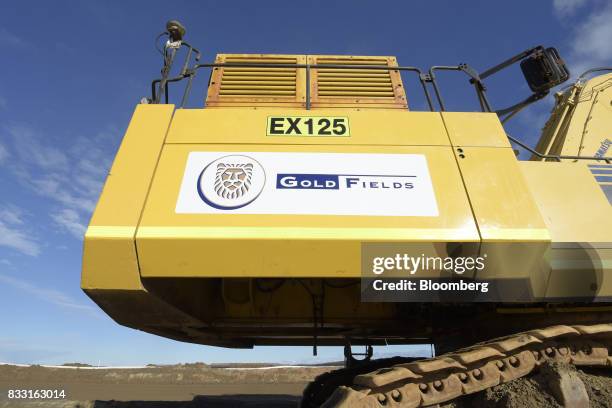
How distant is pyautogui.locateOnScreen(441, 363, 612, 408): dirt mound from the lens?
239cm

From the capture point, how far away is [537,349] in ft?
8.58

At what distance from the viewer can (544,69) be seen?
3.85 meters

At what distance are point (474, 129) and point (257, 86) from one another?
1.81m

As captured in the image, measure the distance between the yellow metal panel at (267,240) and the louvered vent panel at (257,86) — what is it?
4.50ft

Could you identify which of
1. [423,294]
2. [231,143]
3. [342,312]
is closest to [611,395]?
[423,294]

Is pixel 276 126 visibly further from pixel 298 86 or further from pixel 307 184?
pixel 298 86

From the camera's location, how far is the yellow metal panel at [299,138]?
9.50ft

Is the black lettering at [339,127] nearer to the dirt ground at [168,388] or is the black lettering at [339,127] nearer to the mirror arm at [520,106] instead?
the mirror arm at [520,106]

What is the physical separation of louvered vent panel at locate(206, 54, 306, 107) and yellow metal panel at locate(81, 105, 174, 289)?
736 millimetres

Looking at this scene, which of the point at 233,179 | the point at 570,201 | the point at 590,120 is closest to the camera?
the point at 233,179

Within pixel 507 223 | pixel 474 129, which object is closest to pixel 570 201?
pixel 507 223

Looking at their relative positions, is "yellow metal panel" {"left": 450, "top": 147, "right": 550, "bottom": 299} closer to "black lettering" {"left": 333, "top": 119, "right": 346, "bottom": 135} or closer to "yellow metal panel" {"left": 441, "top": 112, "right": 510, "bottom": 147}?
"yellow metal panel" {"left": 441, "top": 112, "right": 510, "bottom": 147}

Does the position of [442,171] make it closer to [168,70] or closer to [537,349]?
[537,349]

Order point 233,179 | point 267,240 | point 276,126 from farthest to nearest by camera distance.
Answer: point 276,126, point 233,179, point 267,240
